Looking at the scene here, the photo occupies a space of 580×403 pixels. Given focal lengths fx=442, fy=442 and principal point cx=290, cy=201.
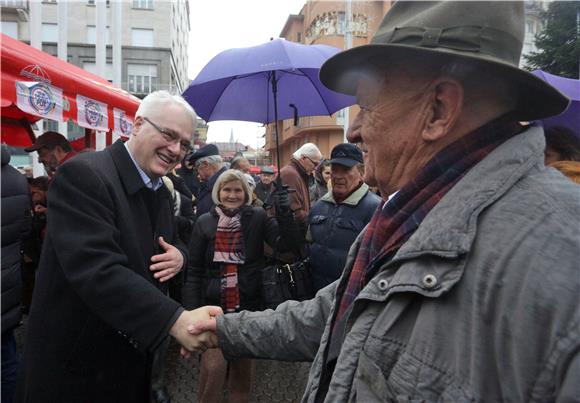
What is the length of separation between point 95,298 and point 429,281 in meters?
1.40

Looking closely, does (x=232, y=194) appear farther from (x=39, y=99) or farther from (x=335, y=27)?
(x=335, y=27)

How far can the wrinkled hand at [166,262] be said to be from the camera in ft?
6.97

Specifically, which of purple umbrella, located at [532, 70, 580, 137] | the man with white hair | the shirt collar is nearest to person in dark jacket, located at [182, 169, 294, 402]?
the man with white hair

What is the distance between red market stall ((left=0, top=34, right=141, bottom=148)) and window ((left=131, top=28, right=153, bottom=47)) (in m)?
33.2

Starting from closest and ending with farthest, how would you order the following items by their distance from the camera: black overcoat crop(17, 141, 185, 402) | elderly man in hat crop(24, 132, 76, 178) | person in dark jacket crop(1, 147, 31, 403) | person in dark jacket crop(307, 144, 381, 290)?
black overcoat crop(17, 141, 185, 402)
person in dark jacket crop(1, 147, 31, 403)
person in dark jacket crop(307, 144, 381, 290)
elderly man in hat crop(24, 132, 76, 178)


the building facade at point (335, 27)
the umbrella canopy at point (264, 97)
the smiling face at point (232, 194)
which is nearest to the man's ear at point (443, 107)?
the building facade at point (335, 27)

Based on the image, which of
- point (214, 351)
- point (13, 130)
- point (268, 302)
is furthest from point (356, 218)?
point (13, 130)

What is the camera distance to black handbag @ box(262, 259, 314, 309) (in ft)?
11.8

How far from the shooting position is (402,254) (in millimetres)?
1047

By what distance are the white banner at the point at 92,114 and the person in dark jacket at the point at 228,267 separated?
181 centimetres

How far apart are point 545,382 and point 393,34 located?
2.92 ft

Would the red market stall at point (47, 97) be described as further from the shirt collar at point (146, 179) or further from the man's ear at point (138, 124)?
the shirt collar at point (146, 179)

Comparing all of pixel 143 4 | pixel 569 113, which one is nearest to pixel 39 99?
A: pixel 569 113

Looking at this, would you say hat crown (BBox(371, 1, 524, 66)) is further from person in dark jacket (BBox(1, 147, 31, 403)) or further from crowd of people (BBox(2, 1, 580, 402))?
person in dark jacket (BBox(1, 147, 31, 403))
